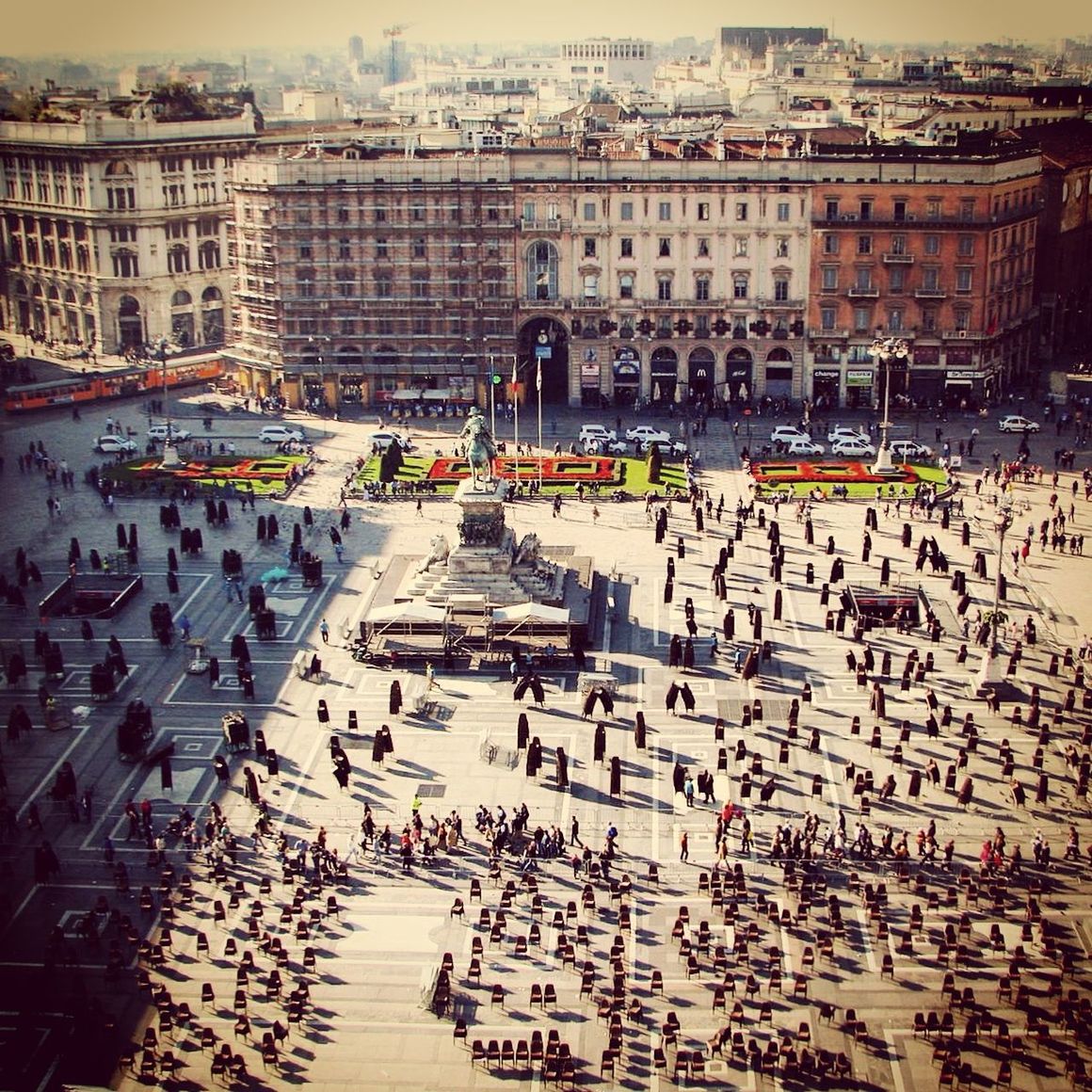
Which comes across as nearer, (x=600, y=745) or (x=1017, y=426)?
(x=600, y=745)

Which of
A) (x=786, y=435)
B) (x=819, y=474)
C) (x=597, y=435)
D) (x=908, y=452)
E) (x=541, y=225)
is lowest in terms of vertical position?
(x=819, y=474)

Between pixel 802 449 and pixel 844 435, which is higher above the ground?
pixel 844 435

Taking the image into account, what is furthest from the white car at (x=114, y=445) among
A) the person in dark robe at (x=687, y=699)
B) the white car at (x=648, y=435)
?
the person in dark robe at (x=687, y=699)

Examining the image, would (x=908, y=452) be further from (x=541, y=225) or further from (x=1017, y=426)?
(x=541, y=225)

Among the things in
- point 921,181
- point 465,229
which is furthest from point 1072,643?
point 465,229

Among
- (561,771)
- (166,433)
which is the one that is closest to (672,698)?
(561,771)

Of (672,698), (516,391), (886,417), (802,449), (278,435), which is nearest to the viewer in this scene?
(672,698)

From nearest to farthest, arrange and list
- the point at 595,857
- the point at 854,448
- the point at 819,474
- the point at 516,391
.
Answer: the point at 595,857 → the point at 819,474 → the point at 854,448 → the point at 516,391

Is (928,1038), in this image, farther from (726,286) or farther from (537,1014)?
(726,286)
